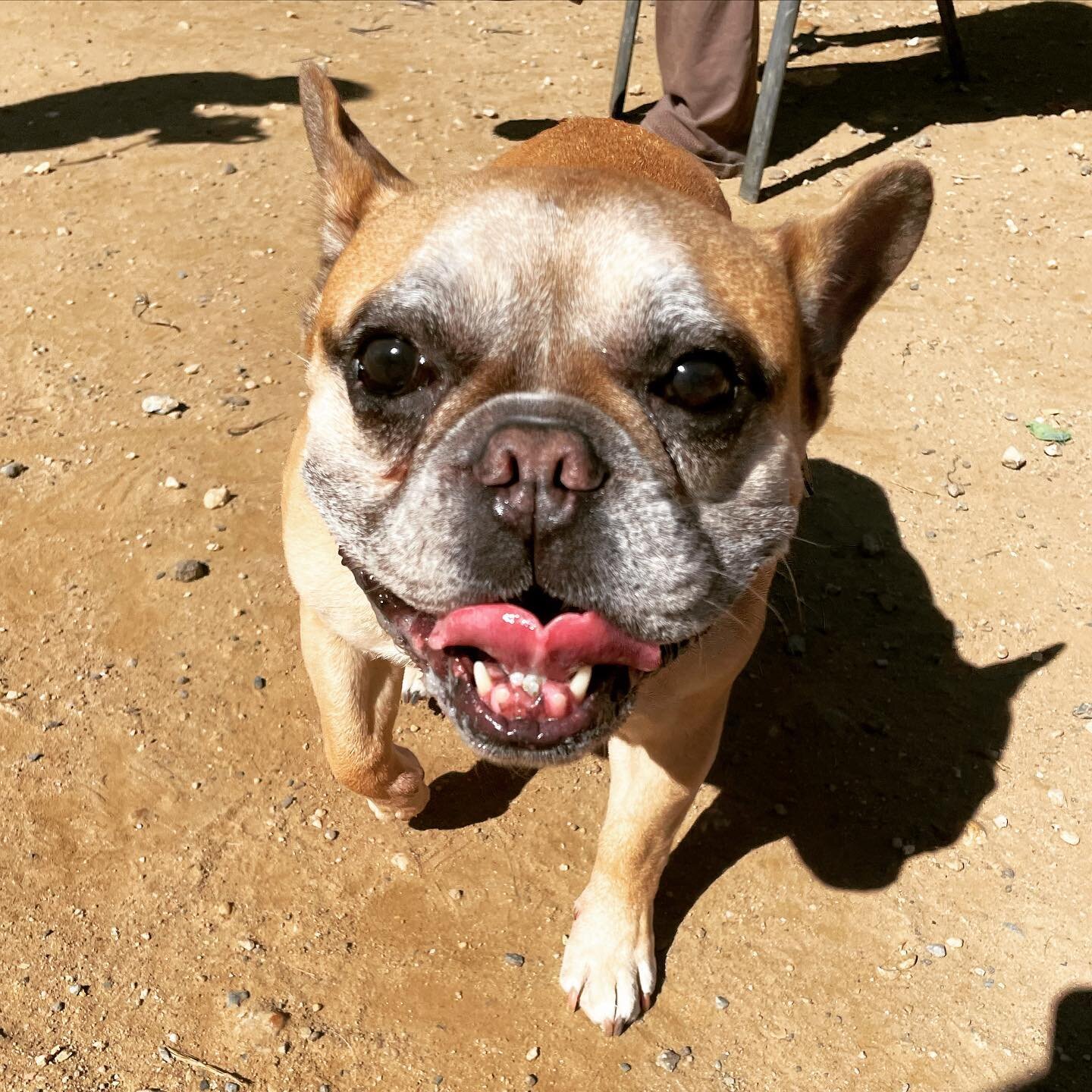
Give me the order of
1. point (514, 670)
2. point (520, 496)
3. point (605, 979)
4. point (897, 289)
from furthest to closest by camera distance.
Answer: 1. point (897, 289)
2. point (605, 979)
3. point (514, 670)
4. point (520, 496)

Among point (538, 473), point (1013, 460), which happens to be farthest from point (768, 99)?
point (538, 473)

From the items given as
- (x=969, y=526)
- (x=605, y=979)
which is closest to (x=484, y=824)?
(x=605, y=979)

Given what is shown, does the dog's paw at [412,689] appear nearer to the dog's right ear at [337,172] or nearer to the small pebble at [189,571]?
the small pebble at [189,571]

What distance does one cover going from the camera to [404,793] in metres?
3.16

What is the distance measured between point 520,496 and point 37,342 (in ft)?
13.7

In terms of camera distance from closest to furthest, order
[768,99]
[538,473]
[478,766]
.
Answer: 1. [538,473]
2. [478,766]
3. [768,99]

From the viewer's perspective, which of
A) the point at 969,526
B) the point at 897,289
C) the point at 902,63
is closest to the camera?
A: the point at 969,526

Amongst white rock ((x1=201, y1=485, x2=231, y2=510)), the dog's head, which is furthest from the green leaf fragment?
white rock ((x1=201, y1=485, x2=231, y2=510))

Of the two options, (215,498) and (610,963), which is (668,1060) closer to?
(610,963)

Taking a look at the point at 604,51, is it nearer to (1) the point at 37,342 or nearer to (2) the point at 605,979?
(1) the point at 37,342

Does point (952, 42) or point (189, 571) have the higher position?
point (952, 42)

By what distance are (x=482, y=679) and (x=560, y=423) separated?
1.83 feet

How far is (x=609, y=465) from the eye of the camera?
2.01m

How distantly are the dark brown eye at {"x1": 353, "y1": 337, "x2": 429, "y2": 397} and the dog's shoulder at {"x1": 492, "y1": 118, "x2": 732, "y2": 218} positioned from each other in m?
1.13
